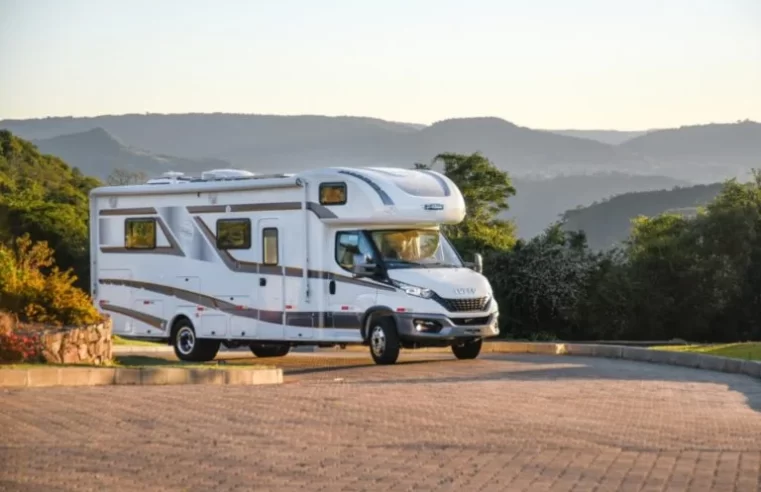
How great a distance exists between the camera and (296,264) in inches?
958

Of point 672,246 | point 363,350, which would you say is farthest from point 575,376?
point 672,246

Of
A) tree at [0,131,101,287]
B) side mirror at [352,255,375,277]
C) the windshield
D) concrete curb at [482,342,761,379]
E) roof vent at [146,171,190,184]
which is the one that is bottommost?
concrete curb at [482,342,761,379]

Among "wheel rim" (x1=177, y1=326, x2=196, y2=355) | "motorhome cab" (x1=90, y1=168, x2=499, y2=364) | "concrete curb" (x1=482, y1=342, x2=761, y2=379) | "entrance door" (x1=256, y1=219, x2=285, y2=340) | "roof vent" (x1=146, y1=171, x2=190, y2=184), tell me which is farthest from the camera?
"roof vent" (x1=146, y1=171, x2=190, y2=184)

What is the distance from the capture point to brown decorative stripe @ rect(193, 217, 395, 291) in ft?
78.0

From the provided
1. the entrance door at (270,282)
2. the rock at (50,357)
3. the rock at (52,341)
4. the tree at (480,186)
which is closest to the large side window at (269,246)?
the entrance door at (270,282)

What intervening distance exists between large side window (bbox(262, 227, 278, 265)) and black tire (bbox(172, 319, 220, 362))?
2075mm

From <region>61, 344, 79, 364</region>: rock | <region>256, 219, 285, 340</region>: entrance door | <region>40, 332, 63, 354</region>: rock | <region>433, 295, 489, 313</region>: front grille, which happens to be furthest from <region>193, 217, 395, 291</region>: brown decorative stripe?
<region>40, 332, 63, 354</region>: rock

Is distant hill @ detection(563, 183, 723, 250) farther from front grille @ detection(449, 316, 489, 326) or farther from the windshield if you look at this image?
front grille @ detection(449, 316, 489, 326)

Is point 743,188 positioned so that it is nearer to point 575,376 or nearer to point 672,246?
point 672,246

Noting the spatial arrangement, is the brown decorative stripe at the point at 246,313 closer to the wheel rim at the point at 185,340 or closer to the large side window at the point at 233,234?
the wheel rim at the point at 185,340

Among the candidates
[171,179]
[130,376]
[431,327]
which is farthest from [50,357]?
[171,179]

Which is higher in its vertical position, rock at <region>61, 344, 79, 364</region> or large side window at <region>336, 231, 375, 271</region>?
large side window at <region>336, 231, 375, 271</region>

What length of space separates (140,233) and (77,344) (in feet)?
24.0

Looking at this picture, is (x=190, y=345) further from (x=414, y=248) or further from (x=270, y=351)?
(x=414, y=248)
